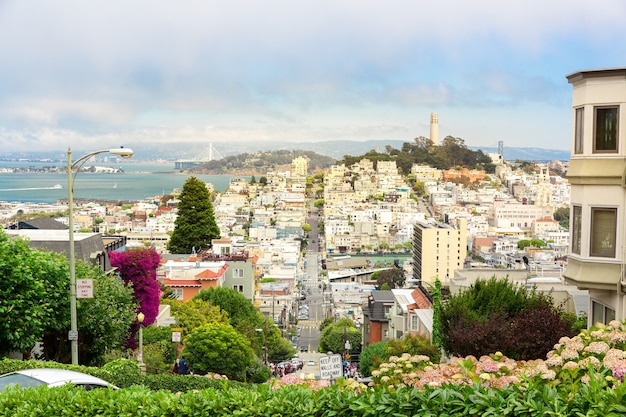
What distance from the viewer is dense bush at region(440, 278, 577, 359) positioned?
1021 centimetres

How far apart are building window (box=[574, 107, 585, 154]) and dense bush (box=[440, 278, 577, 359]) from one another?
2.42 metres

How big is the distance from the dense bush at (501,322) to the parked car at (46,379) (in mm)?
5583

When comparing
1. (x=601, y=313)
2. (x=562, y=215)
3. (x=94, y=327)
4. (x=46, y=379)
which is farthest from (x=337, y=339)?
(x=562, y=215)

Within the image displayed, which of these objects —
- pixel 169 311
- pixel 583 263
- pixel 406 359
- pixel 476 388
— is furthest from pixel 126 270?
pixel 476 388

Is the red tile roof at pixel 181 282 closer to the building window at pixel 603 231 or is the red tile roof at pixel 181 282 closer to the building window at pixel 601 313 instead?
the building window at pixel 601 313

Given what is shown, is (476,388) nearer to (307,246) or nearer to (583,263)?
(583,263)

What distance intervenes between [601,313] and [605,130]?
7.15 feet

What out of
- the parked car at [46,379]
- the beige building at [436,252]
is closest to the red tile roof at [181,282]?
the parked car at [46,379]

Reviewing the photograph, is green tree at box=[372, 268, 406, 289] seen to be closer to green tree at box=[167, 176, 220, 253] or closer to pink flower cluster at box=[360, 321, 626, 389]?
green tree at box=[167, 176, 220, 253]

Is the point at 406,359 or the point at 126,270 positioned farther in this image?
the point at 126,270

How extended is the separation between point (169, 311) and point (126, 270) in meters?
4.12

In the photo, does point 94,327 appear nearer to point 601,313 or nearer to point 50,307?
point 50,307

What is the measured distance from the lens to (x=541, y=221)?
17788 cm

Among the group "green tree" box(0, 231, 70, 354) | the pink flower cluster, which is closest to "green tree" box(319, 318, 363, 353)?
"green tree" box(0, 231, 70, 354)
